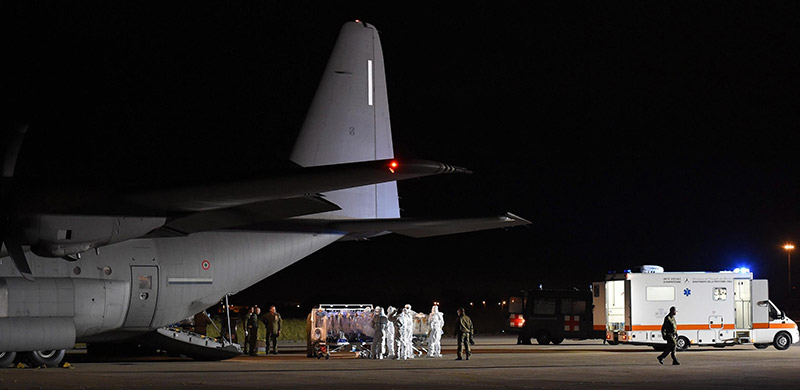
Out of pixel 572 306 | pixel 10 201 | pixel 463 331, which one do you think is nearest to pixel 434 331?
pixel 463 331

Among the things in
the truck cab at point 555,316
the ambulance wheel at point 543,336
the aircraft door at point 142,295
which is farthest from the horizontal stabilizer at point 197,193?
the ambulance wheel at point 543,336

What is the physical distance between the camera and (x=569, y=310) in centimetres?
3209

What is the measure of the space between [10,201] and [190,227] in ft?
14.9

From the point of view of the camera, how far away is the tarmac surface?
50.1 ft

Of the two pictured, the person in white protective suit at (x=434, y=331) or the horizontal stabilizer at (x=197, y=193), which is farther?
the person in white protective suit at (x=434, y=331)

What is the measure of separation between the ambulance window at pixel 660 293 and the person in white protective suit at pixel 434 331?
6.74 metres

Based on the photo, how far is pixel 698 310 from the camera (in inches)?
1059

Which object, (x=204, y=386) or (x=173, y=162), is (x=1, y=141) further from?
(x=204, y=386)

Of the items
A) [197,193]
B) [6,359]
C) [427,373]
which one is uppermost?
[197,193]

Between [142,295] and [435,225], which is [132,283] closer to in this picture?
[142,295]

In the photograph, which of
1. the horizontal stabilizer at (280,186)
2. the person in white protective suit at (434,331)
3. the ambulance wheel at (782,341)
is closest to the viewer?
the horizontal stabilizer at (280,186)

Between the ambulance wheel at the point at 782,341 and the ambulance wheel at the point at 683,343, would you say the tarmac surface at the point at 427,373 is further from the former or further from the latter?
the ambulance wheel at the point at 782,341

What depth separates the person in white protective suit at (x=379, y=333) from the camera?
22.5 metres

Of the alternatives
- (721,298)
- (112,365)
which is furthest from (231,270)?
(721,298)
